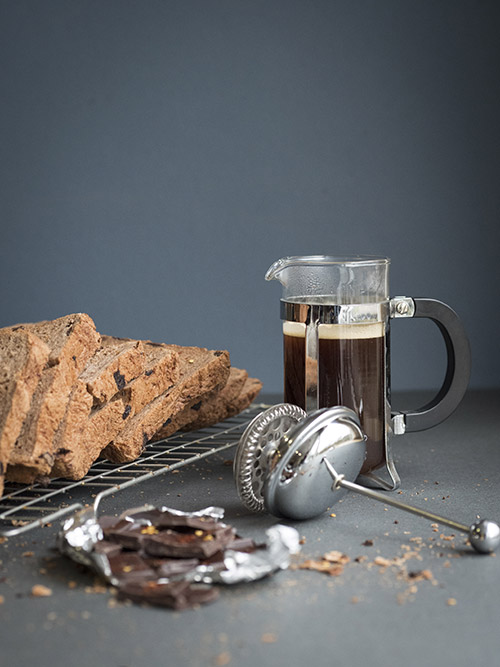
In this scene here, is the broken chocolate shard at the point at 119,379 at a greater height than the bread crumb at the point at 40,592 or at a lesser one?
greater

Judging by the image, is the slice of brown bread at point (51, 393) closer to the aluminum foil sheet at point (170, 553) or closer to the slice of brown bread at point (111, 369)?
the slice of brown bread at point (111, 369)

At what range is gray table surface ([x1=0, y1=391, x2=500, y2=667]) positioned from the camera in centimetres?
109

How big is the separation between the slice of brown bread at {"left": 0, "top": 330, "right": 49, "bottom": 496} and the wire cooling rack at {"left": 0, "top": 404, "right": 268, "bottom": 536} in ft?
0.41

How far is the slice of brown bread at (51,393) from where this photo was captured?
1506 millimetres

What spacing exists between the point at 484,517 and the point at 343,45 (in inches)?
72.7

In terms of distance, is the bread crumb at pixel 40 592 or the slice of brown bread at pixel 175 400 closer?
the bread crumb at pixel 40 592

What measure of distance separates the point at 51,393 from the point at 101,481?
0.32m

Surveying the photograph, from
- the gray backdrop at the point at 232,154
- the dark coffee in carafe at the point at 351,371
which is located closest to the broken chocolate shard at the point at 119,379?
the dark coffee in carafe at the point at 351,371

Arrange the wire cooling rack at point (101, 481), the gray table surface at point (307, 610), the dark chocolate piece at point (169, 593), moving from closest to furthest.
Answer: the gray table surface at point (307, 610) → the dark chocolate piece at point (169, 593) → the wire cooling rack at point (101, 481)

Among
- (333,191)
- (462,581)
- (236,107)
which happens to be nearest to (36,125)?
(236,107)

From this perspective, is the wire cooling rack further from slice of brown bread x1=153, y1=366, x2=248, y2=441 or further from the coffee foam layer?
the coffee foam layer

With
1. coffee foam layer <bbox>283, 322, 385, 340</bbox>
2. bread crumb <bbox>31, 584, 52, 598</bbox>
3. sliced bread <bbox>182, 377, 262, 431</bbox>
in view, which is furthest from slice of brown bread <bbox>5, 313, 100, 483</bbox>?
coffee foam layer <bbox>283, 322, 385, 340</bbox>

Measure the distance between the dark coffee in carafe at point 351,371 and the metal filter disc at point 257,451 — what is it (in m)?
0.18

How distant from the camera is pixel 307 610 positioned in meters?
1.21
